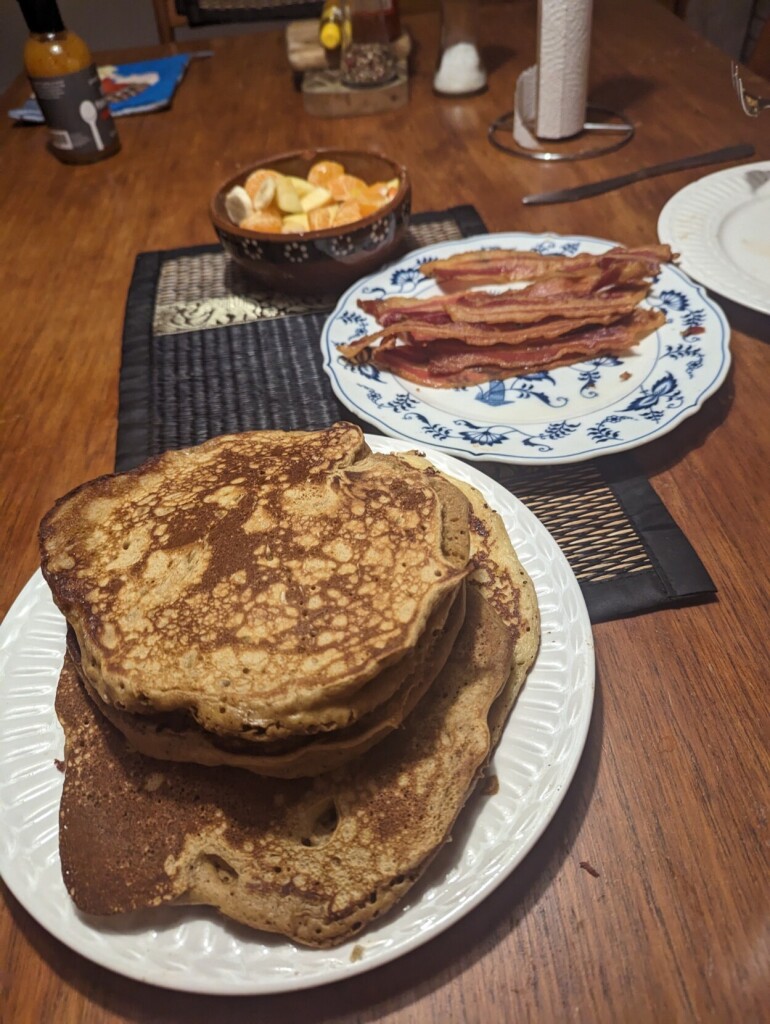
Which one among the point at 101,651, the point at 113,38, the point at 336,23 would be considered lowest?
the point at 113,38

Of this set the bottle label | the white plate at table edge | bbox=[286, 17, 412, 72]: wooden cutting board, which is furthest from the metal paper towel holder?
the bottle label

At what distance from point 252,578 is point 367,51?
2.29 metres

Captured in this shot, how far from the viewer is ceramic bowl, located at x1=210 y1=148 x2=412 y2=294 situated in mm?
1521

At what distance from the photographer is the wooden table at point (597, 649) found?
68 centimetres

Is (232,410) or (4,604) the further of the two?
(232,410)

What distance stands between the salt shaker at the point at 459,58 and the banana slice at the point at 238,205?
3.92 feet

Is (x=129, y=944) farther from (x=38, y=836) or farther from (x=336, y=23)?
(x=336, y=23)

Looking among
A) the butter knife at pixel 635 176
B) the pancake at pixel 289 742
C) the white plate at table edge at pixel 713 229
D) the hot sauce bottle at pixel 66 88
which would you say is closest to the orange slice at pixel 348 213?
the butter knife at pixel 635 176

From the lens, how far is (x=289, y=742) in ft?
2.33

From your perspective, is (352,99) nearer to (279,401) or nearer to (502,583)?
(279,401)

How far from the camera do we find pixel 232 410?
138 cm

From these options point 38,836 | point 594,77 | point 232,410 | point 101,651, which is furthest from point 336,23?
point 38,836

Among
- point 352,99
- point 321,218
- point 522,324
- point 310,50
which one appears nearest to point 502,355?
point 522,324

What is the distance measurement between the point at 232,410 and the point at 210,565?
62 cm
